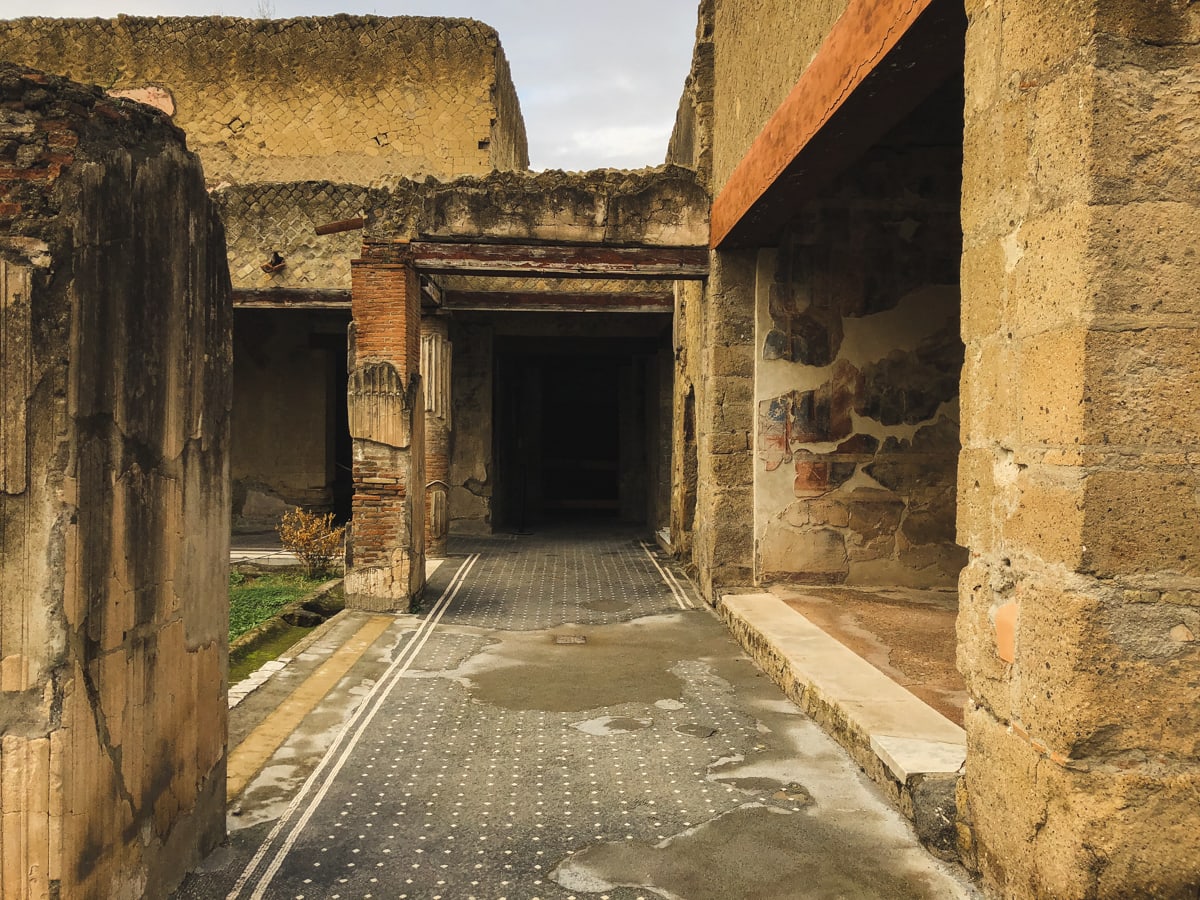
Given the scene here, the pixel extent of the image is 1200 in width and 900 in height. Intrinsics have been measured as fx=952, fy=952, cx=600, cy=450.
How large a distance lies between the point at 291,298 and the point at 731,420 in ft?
18.4

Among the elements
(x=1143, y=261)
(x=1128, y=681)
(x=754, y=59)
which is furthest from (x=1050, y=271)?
(x=754, y=59)

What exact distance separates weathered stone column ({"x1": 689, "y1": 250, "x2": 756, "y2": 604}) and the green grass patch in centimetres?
328

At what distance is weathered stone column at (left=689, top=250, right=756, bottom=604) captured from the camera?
686 centimetres

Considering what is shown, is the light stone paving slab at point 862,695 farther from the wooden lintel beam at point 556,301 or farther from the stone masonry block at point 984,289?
the wooden lintel beam at point 556,301

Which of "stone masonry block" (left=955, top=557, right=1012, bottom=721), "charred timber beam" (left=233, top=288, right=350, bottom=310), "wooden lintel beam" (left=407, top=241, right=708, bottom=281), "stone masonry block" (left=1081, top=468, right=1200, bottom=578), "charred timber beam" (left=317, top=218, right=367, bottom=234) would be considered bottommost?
"stone masonry block" (left=955, top=557, right=1012, bottom=721)

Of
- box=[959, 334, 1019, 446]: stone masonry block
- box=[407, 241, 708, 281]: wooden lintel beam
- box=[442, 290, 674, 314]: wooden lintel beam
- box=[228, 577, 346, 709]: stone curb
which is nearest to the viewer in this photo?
box=[959, 334, 1019, 446]: stone masonry block

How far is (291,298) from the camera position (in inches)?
403

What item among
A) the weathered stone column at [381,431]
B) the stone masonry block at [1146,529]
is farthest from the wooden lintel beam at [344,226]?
the stone masonry block at [1146,529]

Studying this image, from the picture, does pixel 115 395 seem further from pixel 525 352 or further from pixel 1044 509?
pixel 525 352

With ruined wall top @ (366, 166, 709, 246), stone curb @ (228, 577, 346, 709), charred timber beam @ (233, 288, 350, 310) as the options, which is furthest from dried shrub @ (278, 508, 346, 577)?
ruined wall top @ (366, 166, 709, 246)

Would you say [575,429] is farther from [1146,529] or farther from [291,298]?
[1146,529]

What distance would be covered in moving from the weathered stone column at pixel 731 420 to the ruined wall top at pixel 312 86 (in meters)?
5.90

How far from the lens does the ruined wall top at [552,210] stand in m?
7.00

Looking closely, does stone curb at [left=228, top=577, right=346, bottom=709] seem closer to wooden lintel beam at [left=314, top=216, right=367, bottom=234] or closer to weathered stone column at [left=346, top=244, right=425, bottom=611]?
weathered stone column at [left=346, top=244, right=425, bottom=611]
